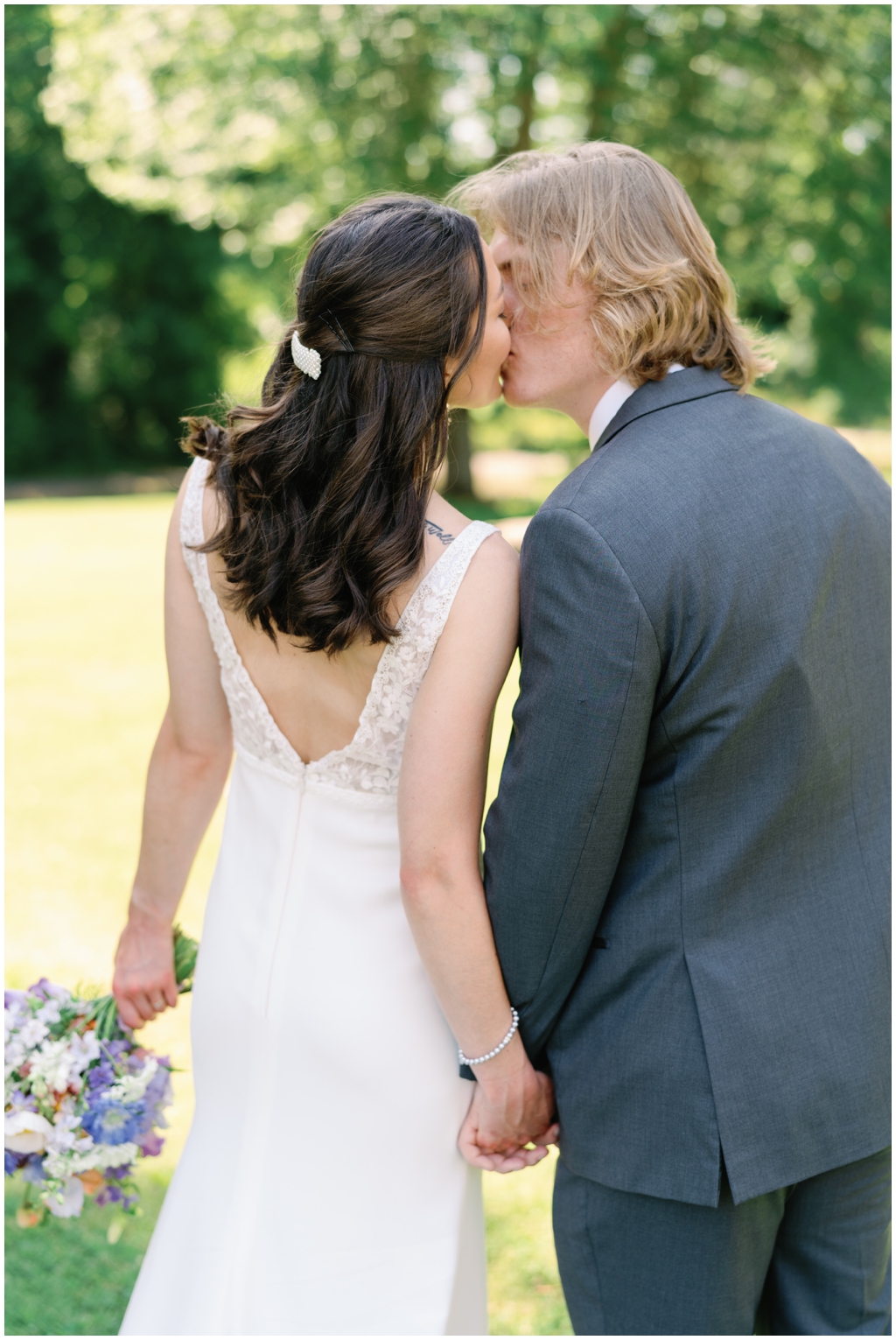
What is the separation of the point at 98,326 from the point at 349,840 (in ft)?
80.6

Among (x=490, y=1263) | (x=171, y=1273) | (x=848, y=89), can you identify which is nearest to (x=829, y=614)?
(x=171, y=1273)

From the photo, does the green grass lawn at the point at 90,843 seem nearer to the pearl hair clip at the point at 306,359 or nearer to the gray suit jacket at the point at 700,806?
the gray suit jacket at the point at 700,806

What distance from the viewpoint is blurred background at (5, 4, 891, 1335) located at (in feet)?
22.2

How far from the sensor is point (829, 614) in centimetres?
184

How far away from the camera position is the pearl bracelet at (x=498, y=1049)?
1.93 meters

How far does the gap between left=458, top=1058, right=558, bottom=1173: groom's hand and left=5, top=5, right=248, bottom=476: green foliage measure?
22204mm

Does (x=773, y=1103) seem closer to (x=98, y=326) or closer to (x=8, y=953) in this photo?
(x=8, y=953)

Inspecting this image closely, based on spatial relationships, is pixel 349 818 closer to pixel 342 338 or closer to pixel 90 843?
pixel 342 338

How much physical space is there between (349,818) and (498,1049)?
1.54 feet

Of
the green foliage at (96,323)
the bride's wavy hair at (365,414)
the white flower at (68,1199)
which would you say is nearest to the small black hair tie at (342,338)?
the bride's wavy hair at (365,414)

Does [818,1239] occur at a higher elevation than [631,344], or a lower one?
lower

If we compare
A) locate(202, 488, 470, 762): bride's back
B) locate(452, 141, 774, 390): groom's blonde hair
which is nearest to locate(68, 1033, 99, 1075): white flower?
locate(202, 488, 470, 762): bride's back

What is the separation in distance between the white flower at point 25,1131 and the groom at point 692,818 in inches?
41.0

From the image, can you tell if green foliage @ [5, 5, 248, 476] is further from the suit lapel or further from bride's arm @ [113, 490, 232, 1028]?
the suit lapel
